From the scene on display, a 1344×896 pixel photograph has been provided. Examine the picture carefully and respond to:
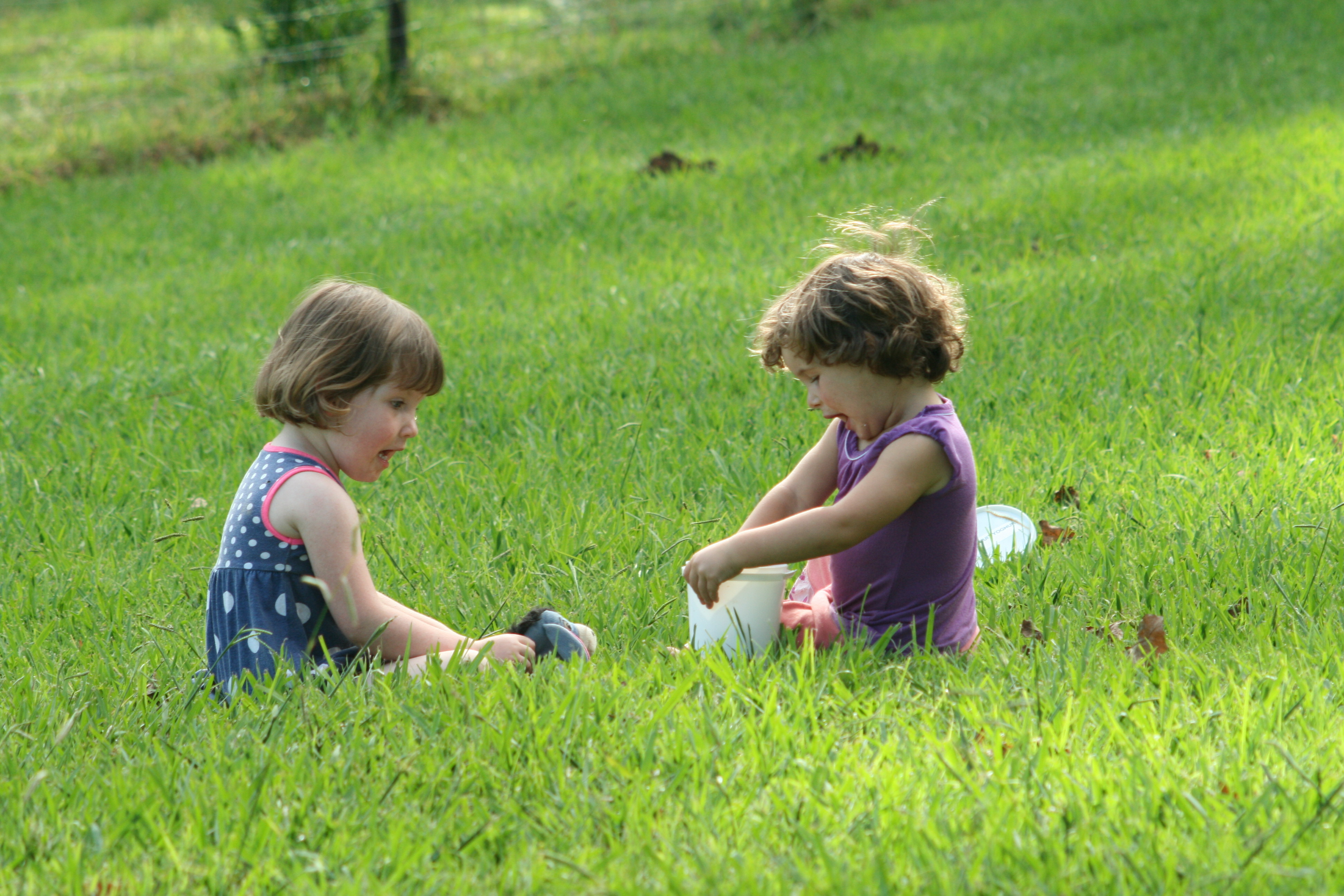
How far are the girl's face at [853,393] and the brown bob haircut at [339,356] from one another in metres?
0.86

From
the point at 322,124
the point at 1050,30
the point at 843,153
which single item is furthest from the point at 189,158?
the point at 1050,30

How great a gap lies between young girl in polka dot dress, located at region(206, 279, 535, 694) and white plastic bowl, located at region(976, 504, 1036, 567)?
1.34 m

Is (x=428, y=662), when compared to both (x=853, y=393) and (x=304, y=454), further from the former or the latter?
(x=853, y=393)

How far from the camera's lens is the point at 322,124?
10461 millimetres

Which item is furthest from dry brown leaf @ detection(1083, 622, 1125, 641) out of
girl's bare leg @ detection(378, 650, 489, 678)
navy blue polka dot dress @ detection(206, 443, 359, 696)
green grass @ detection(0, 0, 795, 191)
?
green grass @ detection(0, 0, 795, 191)

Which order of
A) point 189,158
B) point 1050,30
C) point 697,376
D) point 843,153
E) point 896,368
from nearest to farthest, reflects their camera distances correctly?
point 896,368 < point 697,376 < point 843,153 < point 189,158 < point 1050,30

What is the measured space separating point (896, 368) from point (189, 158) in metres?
9.07

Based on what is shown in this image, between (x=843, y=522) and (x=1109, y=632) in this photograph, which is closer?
(x=843, y=522)

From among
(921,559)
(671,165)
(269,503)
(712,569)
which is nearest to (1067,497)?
(921,559)

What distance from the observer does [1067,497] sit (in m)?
3.51

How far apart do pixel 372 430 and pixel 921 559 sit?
1276 mm

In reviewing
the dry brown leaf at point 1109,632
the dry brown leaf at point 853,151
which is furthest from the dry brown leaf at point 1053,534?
the dry brown leaf at point 853,151

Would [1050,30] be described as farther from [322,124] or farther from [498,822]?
[498,822]

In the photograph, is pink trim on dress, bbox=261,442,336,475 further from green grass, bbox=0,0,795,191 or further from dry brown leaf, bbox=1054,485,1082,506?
green grass, bbox=0,0,795,191
